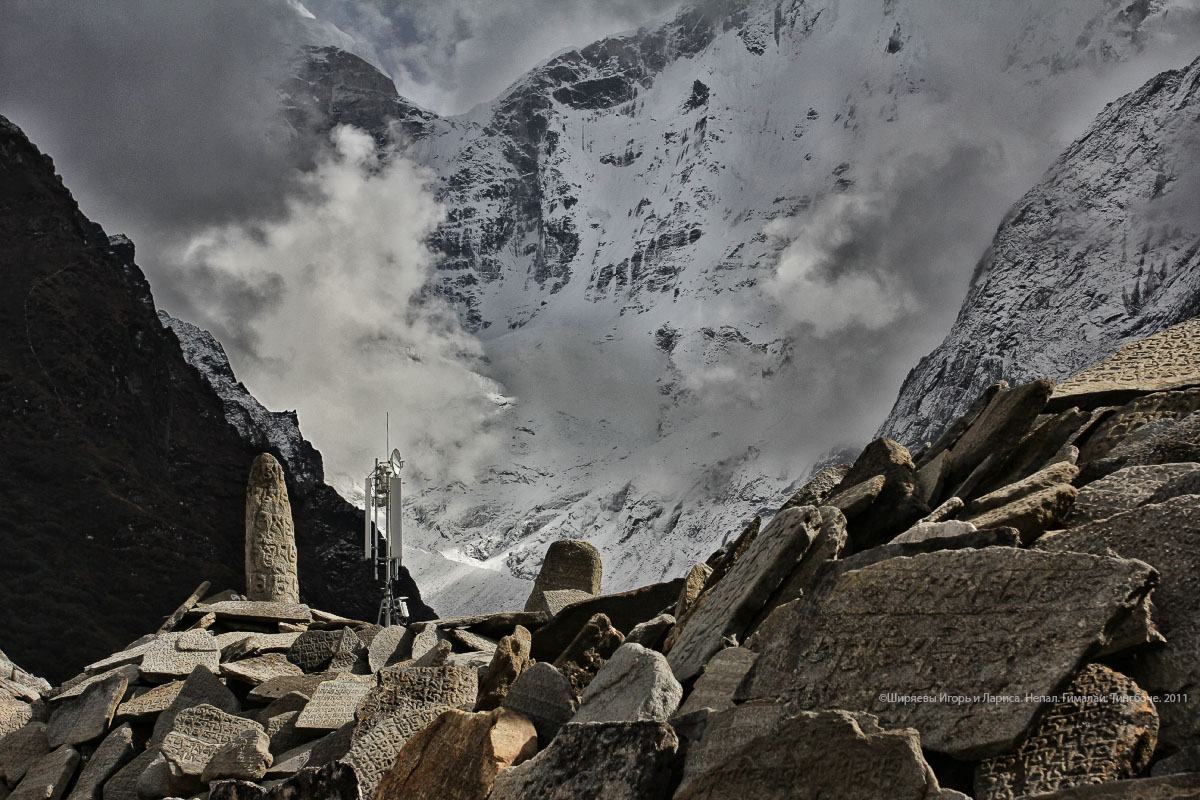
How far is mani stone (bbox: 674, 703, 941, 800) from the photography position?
4.30 m

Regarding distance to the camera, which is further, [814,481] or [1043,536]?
[814,481]

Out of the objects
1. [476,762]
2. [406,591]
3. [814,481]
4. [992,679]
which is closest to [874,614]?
[992,679]

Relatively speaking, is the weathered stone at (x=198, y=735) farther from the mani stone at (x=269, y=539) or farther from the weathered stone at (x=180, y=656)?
the mani stone at (x=269, y=539)

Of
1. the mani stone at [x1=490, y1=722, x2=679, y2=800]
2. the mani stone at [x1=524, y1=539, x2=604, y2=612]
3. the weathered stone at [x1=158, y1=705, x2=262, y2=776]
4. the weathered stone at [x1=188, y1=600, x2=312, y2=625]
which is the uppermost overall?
the mani stone at [x1=524, y1=539, x2=604, y2=612]

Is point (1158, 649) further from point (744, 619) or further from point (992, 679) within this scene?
point (744, 619)

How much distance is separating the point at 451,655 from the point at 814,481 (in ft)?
11.6

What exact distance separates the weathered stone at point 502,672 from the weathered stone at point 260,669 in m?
3.25

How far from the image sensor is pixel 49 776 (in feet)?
29.8

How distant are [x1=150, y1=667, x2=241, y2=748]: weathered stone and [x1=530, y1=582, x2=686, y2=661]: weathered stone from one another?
9.05ft

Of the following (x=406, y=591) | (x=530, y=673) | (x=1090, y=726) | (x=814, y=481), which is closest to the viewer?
(x=1090, y=726)

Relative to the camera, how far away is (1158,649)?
16.0ft

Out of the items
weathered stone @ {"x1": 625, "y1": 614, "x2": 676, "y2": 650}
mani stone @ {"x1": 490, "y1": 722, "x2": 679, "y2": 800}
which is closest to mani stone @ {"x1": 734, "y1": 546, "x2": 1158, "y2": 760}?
mani stone @ {"x1": 490, "y1": 722, "x2": 679, "y2": 800}

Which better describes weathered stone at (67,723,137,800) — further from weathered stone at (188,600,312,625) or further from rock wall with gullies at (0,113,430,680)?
rock wall with gullies at (0,113,430,680)

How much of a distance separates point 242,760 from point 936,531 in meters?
5.01
